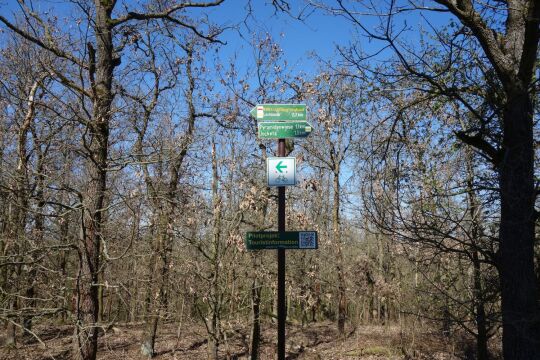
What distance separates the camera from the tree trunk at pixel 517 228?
353 cm

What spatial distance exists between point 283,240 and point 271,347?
880cm

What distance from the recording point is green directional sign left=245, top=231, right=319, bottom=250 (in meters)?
4.58

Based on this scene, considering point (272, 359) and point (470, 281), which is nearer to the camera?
point (470, 281)

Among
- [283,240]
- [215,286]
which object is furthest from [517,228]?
[215,286]

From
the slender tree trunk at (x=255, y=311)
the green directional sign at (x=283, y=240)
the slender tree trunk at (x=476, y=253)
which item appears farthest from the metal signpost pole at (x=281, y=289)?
the slender tree trunk at (x=255, y=311)

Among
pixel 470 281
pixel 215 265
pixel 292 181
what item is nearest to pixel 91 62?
pixel 292 181

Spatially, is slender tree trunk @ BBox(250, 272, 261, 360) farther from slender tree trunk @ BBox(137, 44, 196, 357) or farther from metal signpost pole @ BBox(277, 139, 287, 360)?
metal signpost pole @ BBox(277, 139, 287, 360)

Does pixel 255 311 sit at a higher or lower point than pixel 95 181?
lower

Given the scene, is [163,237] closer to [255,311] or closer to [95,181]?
[255,311]

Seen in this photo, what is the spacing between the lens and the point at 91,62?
17.1ft

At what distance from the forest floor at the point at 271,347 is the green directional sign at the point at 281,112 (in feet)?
20.7

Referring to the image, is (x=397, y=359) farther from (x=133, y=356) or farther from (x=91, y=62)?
(x=91, y=62)

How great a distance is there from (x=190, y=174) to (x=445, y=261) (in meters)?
5.18

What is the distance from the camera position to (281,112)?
4977 mm
